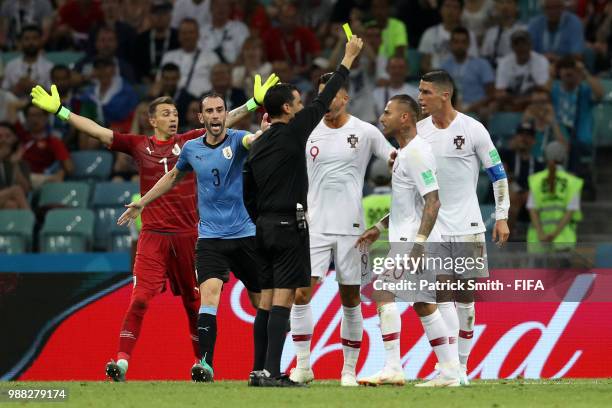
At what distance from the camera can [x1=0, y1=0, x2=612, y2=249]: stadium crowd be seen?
18062 millimetres

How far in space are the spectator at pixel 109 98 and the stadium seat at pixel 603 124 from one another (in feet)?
21.0

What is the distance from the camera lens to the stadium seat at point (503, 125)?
18.2 m

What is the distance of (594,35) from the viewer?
66.8 feet

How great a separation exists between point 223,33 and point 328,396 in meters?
10.8

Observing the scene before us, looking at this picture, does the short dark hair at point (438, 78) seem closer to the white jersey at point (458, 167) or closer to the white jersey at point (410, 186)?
the white jersey at point (458, 167)

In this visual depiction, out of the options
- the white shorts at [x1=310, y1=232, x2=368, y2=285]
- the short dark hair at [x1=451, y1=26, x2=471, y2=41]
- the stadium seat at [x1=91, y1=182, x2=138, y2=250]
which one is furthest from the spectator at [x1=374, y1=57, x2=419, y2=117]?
the white shorts at [x1=310, y1=232, x2=368, y2=285]

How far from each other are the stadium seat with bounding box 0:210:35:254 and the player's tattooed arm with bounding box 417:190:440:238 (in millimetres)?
7621

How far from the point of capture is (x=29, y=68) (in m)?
20.4

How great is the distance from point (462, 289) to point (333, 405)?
9.14 ft

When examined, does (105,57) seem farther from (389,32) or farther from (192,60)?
(389,32)

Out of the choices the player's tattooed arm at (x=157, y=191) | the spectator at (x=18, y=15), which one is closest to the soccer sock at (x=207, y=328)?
the player's tattooed arm at (x=157, y=191)

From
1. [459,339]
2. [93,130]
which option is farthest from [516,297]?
[93,130]

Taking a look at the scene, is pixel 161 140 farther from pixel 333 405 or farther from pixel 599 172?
pixel 599 172

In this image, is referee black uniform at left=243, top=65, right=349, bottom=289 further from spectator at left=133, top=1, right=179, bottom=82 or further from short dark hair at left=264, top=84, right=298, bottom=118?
spectator at left=133, top=1, right=179, bottom=82
